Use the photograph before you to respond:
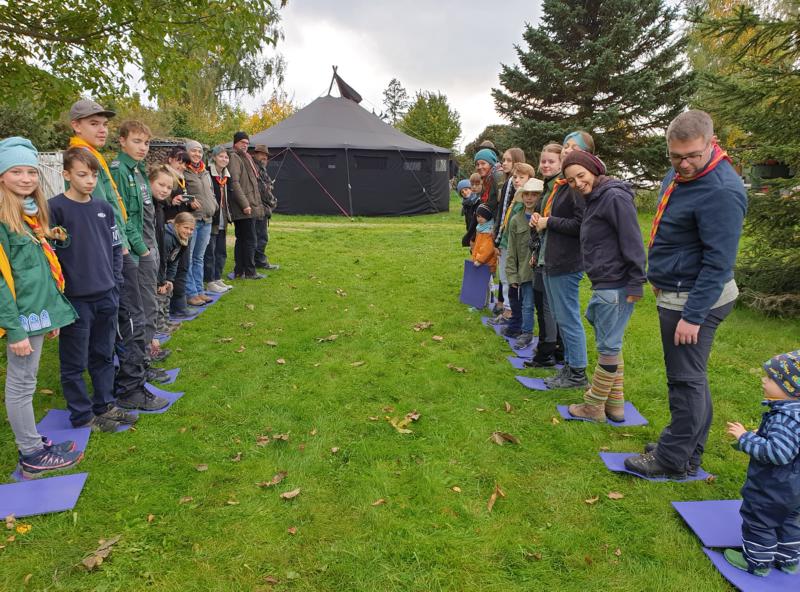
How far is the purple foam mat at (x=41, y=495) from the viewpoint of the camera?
115 inches

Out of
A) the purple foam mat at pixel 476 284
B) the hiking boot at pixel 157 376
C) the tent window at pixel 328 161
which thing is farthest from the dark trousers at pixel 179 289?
the tent window at pixel 328 161

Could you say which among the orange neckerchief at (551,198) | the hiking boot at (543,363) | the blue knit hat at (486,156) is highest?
the blue knit hat at (486,156)

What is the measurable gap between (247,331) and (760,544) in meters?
5.37

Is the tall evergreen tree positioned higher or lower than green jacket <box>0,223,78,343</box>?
higher

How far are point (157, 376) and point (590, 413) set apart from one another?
12.9 ft

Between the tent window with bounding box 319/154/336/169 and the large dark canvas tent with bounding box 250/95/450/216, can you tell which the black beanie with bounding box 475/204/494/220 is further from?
the tent window with bounding box 319/154/336/169

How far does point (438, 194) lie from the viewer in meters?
20.9

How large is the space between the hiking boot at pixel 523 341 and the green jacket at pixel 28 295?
14.2 feet

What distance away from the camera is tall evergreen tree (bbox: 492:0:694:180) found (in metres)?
18.8

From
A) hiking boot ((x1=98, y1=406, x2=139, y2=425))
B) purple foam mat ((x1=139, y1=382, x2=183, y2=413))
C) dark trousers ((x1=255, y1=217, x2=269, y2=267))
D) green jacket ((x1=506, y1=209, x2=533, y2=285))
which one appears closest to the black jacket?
green jacket ((x1=506, y1=209, x2=533, y2=285))

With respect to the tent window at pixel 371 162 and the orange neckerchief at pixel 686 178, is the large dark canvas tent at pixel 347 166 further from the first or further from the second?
the orange neckerchief at pixel 686 178

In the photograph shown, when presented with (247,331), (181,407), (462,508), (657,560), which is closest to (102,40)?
(247,331)

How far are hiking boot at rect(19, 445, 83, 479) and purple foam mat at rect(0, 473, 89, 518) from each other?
7cm

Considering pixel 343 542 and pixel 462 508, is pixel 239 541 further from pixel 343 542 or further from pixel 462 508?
pixel 462 508
